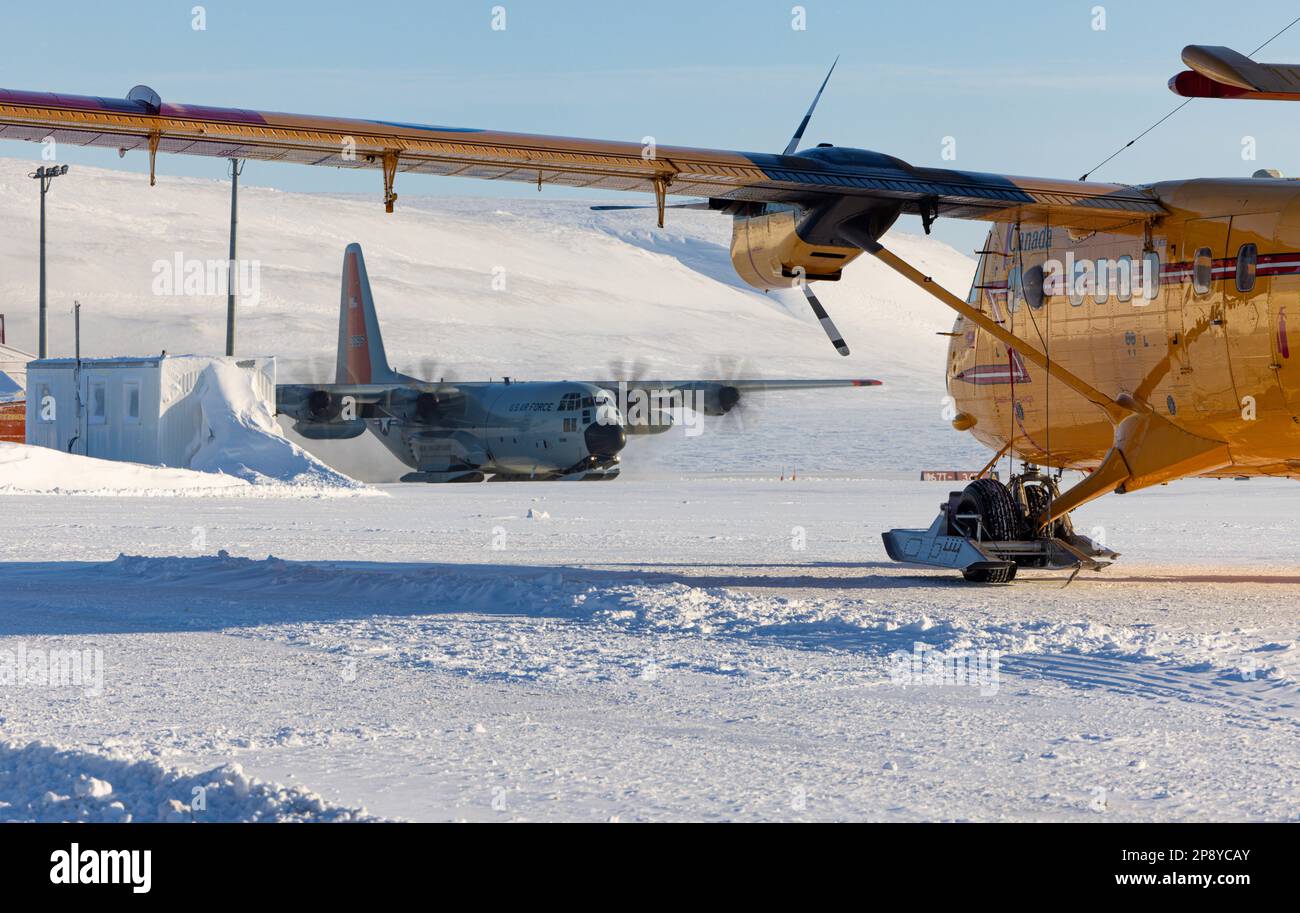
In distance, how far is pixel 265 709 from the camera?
341 inches

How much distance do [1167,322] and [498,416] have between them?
32.5 metres

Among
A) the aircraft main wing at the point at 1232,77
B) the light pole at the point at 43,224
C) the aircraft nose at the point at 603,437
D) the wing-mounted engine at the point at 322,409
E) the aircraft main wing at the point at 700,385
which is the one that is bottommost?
the aircraft nose at the point at 603,437

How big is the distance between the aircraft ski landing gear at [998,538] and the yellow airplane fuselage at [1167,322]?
72 centimetres

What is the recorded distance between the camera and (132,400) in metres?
40.2

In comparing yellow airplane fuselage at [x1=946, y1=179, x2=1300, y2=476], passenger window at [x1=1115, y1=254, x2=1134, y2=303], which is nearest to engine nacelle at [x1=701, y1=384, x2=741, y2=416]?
yellow airplane fuselage at [x1=946, y1=179, x2=1300, y2=476]

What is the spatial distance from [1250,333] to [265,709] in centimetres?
873

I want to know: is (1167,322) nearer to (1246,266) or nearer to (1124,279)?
(1124,279)

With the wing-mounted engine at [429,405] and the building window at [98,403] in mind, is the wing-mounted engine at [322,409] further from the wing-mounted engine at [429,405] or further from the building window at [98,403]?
the building window at [98,403]

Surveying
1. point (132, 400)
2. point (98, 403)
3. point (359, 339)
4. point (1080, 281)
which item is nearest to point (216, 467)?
point (132, 400)

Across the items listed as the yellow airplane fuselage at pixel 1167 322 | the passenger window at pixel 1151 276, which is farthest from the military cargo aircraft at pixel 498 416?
the passenger window at pixel 1151 276

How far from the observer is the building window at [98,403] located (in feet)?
134

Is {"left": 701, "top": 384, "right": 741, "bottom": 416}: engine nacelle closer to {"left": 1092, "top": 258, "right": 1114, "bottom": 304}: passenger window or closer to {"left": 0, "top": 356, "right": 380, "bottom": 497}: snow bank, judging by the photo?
{"left": 0, "top": 356, "right": 380, "bottom": 497}: snow bank

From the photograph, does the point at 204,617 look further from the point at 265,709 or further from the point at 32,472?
the point at 32,472
